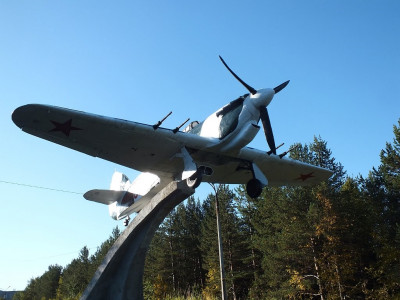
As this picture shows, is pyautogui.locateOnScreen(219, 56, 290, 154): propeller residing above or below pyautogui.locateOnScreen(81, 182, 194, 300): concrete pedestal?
above

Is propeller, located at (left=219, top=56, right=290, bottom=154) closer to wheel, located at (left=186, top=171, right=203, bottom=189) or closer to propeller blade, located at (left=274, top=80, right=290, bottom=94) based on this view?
propeller blade, located at (left=274, top=80, right=290, bottom=94)

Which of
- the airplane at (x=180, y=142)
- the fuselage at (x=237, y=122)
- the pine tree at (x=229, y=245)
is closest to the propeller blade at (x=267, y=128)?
the airplane at (x=180, y=142)

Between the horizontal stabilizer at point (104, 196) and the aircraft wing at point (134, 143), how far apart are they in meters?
2.31

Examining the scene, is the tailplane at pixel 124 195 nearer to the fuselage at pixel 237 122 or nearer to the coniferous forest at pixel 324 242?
the fuselage at pixel 237 122

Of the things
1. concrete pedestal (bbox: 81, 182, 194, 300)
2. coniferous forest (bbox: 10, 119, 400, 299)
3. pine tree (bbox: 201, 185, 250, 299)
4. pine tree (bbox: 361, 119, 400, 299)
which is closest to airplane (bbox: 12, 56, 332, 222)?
concrete pedestal (bbox: 81, 182, 194, 300)

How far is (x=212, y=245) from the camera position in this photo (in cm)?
3547

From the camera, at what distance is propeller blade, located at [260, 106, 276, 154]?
12070 mm

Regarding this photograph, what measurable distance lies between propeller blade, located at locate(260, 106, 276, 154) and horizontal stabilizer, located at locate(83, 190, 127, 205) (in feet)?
23.4

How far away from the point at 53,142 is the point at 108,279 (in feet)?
15.1

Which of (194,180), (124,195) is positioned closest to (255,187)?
(194,180)

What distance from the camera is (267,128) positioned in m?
12.3

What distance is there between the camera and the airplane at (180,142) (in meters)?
9.97

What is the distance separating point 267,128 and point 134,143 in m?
4.91

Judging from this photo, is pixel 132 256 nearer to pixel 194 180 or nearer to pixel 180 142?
pixel 194 180
